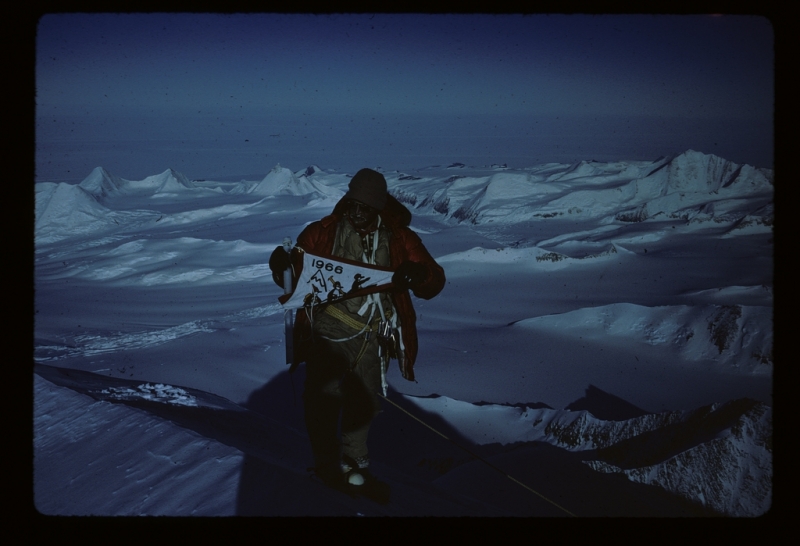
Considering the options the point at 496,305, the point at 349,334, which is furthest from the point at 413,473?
the point at 496,305

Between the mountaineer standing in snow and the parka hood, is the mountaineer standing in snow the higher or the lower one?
the lower one

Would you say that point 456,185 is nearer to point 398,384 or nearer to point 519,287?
point 519,287

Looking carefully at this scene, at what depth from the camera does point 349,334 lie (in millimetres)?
3182

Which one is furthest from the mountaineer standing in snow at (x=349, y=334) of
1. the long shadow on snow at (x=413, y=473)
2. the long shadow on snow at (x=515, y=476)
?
the long shadow on snow at (x=515, y=476)

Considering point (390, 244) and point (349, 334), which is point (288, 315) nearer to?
point (349, 334)

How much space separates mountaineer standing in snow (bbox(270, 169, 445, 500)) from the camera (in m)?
3.13

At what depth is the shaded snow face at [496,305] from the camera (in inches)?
202

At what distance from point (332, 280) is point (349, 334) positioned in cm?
31

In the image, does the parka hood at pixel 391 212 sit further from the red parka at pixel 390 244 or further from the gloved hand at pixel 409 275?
the gloved hand at pixel 409 275

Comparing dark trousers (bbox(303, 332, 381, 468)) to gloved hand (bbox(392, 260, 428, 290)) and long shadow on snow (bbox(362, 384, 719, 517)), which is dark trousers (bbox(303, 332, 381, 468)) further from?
long shadow on snow (bbox(362, 384, 719, 517))

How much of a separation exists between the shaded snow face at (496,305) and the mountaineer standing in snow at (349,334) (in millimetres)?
290

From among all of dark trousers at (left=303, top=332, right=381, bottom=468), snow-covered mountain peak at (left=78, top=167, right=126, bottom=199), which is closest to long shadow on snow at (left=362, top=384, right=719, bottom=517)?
dark trousers at (left=303, top=332, right=381, bottom=468)

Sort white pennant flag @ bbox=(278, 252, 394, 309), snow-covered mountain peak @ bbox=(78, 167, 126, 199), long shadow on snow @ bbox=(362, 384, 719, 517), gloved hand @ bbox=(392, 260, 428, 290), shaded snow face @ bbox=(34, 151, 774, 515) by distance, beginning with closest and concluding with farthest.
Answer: gloved hand @ bbox=(392, 260, 428, 290) → white pennant flag @ bbox=(278, 252, 394, 309) → long shadow on snow @ bbox=(362, 384, 719, 517) → shaded snow face @ bbox=(34, 151, 774, 515) → snow-covered mountain peak @ bbox=(78, 167, 126, 199)

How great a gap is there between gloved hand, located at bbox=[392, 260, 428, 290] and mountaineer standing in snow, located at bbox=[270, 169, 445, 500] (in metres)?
0.10
